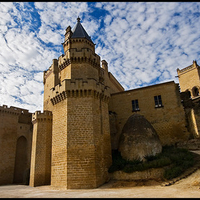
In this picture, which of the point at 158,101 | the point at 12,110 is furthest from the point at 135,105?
the point at 12,110

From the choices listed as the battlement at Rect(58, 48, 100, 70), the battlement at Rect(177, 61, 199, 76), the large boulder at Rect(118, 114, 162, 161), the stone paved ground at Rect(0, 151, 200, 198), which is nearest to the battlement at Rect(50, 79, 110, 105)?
the battlement at Rect(58, 48, 100, 70)

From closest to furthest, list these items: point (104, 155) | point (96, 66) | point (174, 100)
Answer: point (104, 155) < point (96, 66) < point (174, 100)

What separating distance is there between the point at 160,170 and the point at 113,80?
2085 centimetres

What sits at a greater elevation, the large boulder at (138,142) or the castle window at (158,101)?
the castle window at (158,101)

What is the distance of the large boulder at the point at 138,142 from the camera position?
15.8 m

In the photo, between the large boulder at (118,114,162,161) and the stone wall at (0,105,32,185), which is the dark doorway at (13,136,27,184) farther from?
the large boulder at (118,114,162,161)

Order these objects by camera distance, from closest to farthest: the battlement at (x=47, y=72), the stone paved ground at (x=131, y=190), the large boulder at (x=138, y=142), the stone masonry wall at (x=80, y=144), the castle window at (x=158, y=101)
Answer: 1. the stone paved ground at (x=131, y=190)
2. the stone masonry wall at (x=80, y=144)
3. the large boulder at (x=138, y=142)
4. the castle window at (x=158, y=101)
5. the battlement at (x=47, y=72)

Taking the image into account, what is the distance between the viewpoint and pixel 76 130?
1537 cm

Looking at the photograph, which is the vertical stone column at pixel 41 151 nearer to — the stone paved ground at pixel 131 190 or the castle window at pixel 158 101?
the stone paved ground at pixel 131 190

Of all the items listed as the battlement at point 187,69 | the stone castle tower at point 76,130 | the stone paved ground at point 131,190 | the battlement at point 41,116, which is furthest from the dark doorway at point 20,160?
the battlement at point 187,69

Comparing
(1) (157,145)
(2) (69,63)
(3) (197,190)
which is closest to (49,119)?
(2) (69,63)

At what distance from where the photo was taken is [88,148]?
15.0 metres

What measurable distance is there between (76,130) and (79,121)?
2.56ft

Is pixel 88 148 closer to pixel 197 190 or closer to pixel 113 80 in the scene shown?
pixel 197 190
